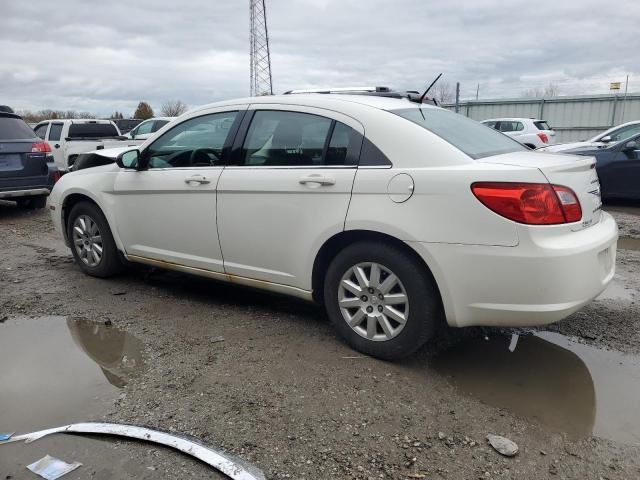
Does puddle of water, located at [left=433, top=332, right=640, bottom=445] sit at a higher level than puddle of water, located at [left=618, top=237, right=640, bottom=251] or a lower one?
higher

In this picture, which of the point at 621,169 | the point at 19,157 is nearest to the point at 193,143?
the point at 19,157

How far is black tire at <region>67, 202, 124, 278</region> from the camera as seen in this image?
506 cm

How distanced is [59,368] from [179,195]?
154 cm

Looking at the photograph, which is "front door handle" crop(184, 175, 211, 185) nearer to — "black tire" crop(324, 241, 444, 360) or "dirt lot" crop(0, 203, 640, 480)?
"dirt lot" crop(0, 203, 640, 480)

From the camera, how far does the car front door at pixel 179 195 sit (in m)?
4.17

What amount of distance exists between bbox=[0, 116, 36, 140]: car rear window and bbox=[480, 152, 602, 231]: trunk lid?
319 inches

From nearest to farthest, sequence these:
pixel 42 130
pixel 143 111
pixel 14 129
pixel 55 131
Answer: pixel 14 129 → pixel 55 131 → pixel 42 130 → pixel 143 111

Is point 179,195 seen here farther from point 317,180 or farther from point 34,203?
point 34,203

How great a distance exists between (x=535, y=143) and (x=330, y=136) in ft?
49.5

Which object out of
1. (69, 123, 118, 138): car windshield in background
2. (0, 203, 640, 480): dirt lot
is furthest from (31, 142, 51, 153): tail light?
(69, 123, 118, 138): car windshield in background

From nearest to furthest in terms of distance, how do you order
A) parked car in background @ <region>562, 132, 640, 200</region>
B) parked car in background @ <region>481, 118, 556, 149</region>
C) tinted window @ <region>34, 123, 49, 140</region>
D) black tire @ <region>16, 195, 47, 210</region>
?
A: 1. parked car in background @ <region>562, 132, 640, 200</region>
2. black tire @ <region>16, 195, 47, 210</region>
3. tinted window @ <region>34, 123, 49, 140</region>
4. parked car in background @ <region>481, 118, 556, 149</region>

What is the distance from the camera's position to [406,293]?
10.7ft

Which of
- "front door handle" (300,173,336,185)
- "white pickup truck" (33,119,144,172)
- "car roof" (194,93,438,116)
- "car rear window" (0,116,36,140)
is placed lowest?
"white pickup truck" (33,119,144,172)

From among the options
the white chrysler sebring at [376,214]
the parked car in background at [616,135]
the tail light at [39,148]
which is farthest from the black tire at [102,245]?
the parked car in background at [616,135]
